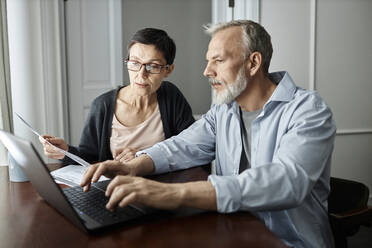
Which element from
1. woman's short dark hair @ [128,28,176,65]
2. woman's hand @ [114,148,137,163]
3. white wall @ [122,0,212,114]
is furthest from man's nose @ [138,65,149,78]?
white wall @ [122,0,212,114]

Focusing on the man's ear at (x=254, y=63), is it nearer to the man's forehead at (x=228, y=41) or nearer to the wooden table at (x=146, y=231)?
the man's forehead at (x=228, y=41)

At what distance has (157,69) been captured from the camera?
1836mm

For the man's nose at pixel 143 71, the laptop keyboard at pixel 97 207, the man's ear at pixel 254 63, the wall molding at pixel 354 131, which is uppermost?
the man's ear at pixel 254 63

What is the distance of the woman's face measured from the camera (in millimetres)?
1811

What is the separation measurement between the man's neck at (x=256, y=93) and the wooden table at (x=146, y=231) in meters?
0.60

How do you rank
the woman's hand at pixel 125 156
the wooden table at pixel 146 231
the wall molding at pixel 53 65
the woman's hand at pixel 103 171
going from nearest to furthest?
the wooden table at pixel 146 231
the woman's hand at pixel 103 171
the woman's hand at pixel 125 156
the wall molding at pixel 53 65

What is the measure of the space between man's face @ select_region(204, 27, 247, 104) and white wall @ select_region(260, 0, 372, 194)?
1.57 metres

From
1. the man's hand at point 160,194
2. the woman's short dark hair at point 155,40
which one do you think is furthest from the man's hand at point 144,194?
the woman's short dark hair at point 155,40

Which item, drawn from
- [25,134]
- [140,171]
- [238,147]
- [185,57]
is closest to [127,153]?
[140,171]

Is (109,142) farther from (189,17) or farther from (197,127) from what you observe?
(189,17)

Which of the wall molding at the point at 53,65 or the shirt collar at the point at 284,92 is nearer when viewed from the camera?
the shirt collar at the point at 284,92

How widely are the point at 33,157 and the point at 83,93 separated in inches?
94.0

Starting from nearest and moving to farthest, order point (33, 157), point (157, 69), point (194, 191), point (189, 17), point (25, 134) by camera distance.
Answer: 1. point (33, 157)
2. point (194, 191)
3. point (157, 69)
4. point (25, 134)
5. point (189, 17)

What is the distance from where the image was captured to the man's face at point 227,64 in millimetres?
1428
